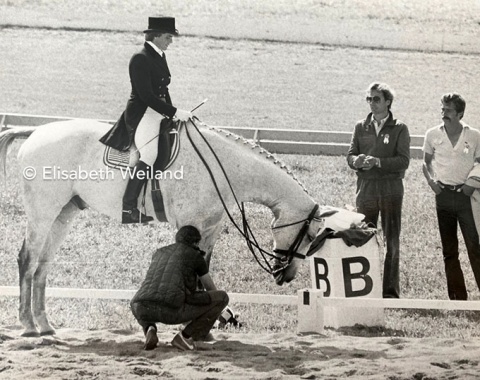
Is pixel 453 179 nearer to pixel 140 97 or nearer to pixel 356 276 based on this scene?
pixel 356 276

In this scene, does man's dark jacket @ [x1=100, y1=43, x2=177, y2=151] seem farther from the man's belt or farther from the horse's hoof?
the man's belt

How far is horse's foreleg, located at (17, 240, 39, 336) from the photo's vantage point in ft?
15.7

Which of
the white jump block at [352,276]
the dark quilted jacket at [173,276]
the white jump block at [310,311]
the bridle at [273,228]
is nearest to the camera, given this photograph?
the dark quilted jacket at [173,276]

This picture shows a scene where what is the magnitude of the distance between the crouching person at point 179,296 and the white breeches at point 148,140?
1.33 ft

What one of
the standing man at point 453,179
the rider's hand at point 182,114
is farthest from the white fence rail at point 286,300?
the rider's hand at point 182,114

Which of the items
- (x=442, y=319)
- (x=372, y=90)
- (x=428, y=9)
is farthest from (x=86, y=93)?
(x=442, y=319)

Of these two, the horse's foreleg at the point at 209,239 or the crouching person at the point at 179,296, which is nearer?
the crouching person at the point at 179,296

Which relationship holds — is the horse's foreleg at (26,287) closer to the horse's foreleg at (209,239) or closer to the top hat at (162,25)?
the horse's foreleg at (209,239)

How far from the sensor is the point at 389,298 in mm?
5047

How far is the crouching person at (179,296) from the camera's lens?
447 centimetres

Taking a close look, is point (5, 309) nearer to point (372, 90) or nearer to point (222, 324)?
point (222, 324)

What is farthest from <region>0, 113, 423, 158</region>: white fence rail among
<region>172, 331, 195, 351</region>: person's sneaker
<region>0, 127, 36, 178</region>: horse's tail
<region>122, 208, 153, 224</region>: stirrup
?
<region>172, 331, 195, 351</region>: person's sneaker

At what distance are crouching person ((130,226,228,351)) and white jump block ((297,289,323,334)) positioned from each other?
1.58 feet

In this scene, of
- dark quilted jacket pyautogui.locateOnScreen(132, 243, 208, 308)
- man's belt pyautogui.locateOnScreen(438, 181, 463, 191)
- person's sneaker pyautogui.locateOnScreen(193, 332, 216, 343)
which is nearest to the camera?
dark quilted jacket pyautogui.locateOnScreen(132, 243, 208, 308)
